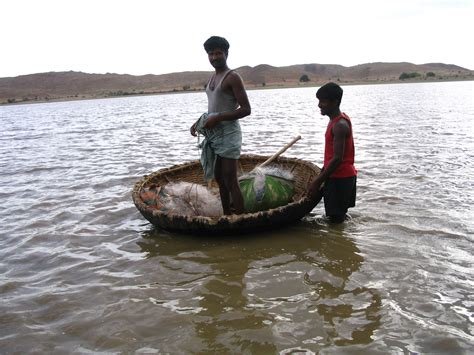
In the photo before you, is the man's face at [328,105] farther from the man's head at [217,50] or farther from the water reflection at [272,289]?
the water reflection at [272,289]

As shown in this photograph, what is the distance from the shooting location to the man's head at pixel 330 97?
4168 mm

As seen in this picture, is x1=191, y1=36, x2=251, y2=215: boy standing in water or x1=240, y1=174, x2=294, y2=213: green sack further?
x1=240, y1=174, x2=294, y2=213: green sack

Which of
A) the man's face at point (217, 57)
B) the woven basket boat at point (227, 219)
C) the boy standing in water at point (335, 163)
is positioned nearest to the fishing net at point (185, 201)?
the woven basket boat at point (227, 219)

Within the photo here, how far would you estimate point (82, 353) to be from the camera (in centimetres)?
263

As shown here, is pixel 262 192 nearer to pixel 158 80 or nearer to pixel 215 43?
pixel 215 43

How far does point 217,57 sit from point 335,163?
1.54 meters

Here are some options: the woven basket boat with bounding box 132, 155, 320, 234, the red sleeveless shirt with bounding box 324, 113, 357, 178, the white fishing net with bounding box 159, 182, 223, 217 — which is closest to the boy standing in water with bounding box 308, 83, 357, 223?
the red sleeveless shirt with bounding box 324, 113, 357, 178

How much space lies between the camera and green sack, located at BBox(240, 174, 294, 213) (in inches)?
181

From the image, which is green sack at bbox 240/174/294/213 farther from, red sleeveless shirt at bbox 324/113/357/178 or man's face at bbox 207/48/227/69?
man's face at bbox 207/48/227/69

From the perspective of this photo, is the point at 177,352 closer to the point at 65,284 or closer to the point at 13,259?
the point at 65,284

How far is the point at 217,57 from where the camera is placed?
4004mm

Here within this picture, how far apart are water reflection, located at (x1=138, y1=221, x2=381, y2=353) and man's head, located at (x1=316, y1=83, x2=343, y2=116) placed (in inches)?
49.4

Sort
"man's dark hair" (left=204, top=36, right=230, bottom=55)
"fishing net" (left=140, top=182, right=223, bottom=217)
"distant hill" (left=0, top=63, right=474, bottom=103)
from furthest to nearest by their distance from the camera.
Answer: "distant hill" (left=0, top=63, right=474, bottom=103)
"fishing net" (left=140, top=182, right=223, bottom=217)
"man's dark hair" (left=204, top=36, right=230, bottom=55)

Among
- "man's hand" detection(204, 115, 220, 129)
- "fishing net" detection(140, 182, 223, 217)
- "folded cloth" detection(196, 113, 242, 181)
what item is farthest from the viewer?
"fishing net" detection(140, 182, 223, 217)
